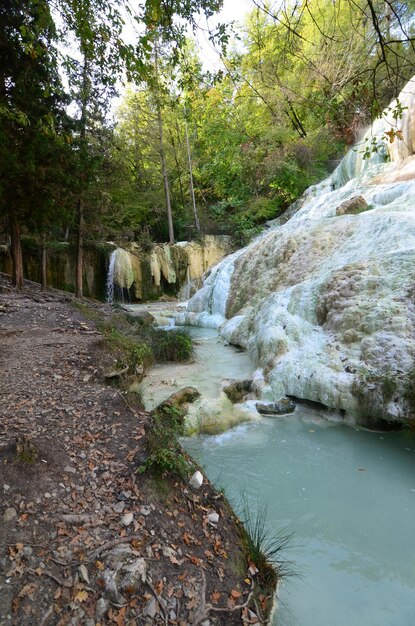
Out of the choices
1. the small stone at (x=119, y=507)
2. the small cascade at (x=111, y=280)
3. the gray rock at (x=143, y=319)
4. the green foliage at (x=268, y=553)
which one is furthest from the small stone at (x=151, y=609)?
the small cascade at (x=111, y=280)

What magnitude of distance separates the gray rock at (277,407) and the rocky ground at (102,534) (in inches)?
86.6

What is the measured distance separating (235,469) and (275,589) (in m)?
1.64

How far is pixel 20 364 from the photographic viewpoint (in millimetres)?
4707

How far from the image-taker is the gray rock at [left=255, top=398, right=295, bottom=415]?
5238mm

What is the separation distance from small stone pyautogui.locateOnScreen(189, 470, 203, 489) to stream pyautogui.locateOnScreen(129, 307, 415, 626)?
840 millimetres

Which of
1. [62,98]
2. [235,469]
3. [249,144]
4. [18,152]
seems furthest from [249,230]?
[235,469]

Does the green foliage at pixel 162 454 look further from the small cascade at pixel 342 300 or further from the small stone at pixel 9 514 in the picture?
the small cascade at pixel 342 300

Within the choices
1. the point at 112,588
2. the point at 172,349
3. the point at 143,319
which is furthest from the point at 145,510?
the point at 143,319

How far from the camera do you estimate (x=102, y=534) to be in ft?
7.30

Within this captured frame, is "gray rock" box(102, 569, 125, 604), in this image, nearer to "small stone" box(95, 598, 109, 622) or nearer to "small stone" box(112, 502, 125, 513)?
"small stone" box(95, 598, 109, 622)

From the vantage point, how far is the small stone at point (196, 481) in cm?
277

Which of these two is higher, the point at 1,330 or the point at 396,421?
the point at 1,330

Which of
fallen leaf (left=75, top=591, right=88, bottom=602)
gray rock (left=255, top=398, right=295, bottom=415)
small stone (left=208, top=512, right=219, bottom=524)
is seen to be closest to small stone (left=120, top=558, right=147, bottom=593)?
fallen leaf (left=75, top=591, right=88, bottom=602)

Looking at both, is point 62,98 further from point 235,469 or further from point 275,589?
point 275,589
